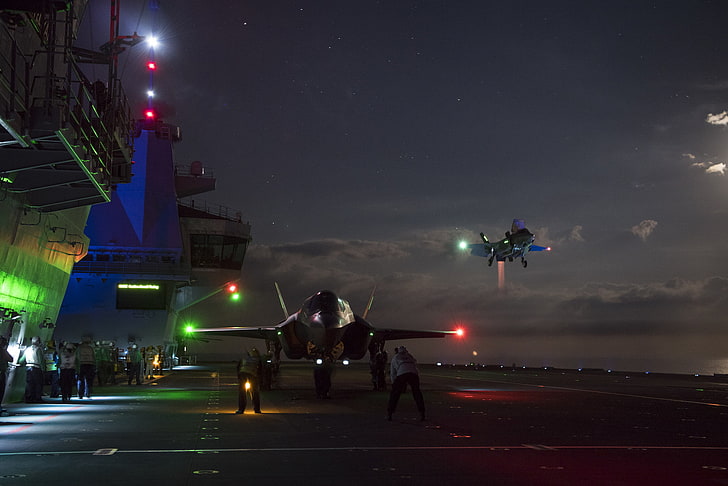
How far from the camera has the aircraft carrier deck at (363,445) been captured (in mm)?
8750

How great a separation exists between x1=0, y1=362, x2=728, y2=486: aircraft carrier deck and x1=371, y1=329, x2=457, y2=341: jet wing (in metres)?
13.1

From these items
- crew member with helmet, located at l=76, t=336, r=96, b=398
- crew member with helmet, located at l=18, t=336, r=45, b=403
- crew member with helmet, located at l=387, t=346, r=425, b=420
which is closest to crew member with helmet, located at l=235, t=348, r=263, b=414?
crew member with helmet, located at l=387, t=346, r=425, b=420

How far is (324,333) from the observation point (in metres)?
26.8

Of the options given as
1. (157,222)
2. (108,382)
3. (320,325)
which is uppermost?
(157,222)

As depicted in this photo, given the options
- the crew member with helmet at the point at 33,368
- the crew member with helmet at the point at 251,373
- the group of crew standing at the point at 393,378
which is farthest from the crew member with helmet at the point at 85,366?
the crew member with helmet at the point at 251,373

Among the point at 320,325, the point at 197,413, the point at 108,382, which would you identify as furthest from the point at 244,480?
the point at 108,382

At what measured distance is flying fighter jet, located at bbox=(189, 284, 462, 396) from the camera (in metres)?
26.9

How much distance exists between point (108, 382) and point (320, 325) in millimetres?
16273

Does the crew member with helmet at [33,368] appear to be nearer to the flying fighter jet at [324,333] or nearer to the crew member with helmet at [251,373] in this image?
the crew member with helmet at [251,373]

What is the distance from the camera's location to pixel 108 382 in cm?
3744

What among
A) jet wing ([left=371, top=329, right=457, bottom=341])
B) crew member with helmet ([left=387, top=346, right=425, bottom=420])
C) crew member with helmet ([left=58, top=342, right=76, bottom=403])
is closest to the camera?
crew member with helmet ([left=387, top=346, right=425, bottom=420])

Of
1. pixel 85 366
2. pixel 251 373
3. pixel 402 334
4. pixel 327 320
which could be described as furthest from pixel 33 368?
pixel 402 334

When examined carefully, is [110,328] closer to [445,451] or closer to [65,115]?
[65,115]

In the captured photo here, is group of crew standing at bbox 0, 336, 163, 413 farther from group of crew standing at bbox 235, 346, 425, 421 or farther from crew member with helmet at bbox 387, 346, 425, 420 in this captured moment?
crew member with helmet at bbox 387, 346, 425, 420
